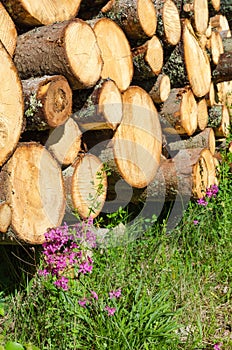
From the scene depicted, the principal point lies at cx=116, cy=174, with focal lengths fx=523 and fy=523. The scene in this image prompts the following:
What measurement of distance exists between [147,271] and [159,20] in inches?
59.4

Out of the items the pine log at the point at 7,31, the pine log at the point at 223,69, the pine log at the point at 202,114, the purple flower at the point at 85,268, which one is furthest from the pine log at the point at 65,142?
the pine log at the point at 223,69

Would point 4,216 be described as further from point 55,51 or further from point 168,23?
point 168,23

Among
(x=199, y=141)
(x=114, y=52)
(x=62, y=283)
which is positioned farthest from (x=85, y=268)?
(x=199, y=141)

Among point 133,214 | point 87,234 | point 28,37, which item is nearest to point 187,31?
point 133,214

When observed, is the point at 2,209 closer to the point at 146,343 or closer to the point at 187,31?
the point at 146,343

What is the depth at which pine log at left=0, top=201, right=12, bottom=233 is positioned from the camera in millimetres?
1968

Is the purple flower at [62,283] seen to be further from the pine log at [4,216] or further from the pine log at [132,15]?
the pine log at [132,15]

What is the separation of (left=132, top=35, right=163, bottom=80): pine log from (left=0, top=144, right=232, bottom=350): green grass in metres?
0.86

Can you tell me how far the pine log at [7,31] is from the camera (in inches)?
81.4

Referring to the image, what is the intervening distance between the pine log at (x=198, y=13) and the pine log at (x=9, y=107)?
6.44 feet

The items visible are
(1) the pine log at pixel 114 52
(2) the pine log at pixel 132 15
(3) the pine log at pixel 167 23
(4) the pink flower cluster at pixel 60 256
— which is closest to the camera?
(4) the pink flower cluster at pixel 60 256

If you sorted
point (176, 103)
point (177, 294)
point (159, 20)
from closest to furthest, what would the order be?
point (177, 294)
point (159, 20)
point (176, 103)

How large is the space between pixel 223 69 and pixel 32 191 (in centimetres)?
246

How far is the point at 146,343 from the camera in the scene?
2.00 m
